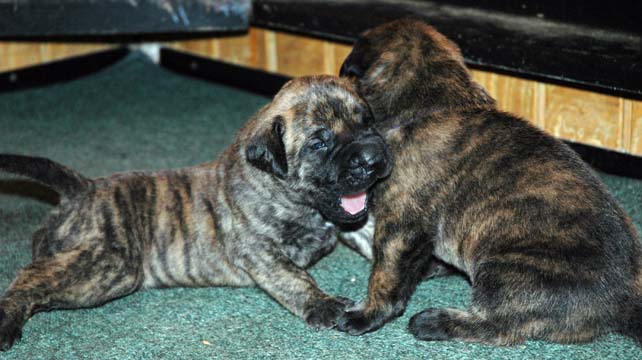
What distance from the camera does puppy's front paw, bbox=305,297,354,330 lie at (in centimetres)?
367

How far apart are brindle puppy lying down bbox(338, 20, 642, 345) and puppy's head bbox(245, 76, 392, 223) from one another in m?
0.13

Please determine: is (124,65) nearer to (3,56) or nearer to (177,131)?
(3,56)

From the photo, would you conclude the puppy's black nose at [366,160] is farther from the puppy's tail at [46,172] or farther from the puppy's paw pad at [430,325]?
the puppy's tail at [46,172]

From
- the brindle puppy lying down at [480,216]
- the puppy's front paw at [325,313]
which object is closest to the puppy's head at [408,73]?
the brindle puppy lying down at [480,216]

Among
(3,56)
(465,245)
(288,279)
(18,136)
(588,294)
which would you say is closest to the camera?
(588,294)

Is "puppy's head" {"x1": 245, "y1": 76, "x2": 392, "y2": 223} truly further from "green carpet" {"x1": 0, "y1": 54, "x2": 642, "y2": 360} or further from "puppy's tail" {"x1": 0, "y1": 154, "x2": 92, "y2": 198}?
"puppy's tail" {"x1": 0, "y1": 154, "x2": 92, "y2": 198}

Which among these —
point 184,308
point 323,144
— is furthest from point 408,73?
point 184,308

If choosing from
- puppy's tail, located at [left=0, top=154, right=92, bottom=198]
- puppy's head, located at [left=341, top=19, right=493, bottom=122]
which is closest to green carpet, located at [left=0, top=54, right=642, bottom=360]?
puppy's tail, located at [left=0, top=154, right=92, bottom=198]

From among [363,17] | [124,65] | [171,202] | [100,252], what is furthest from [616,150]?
[124,65]

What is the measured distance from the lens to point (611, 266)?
10.5 ft

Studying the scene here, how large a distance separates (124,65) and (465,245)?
490 centimetres

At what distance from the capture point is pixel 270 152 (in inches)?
146

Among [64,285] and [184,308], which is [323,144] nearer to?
[184,308]

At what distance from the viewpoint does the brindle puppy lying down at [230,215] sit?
3.71 metres
